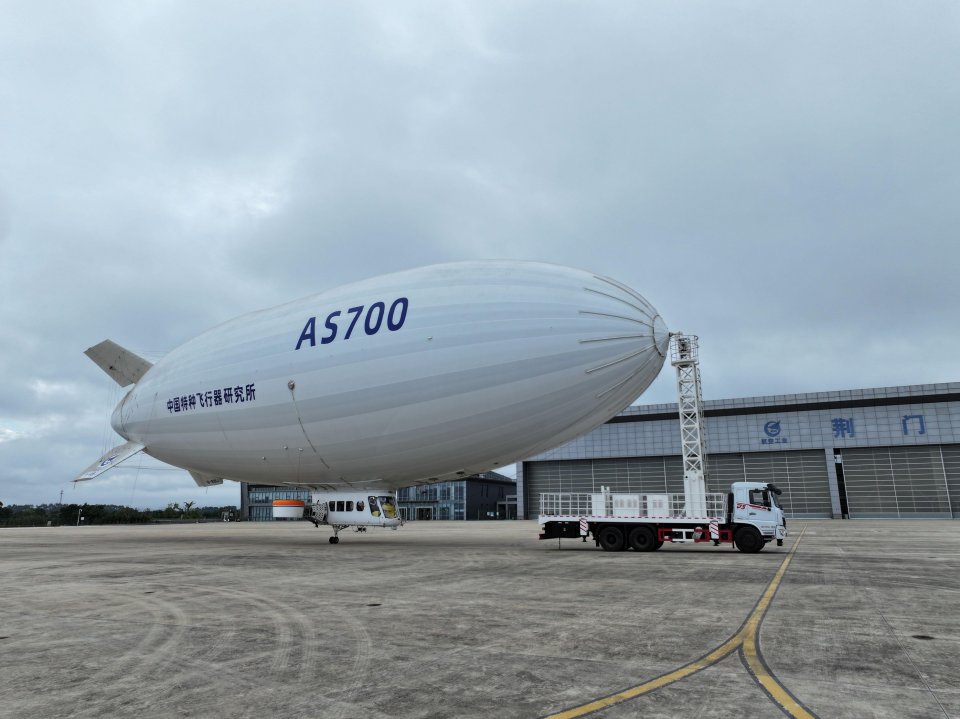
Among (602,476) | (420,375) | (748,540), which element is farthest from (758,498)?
(602,476)

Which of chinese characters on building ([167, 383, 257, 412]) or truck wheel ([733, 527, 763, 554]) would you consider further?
chinese characters on building ([167, 383, 257, 412])

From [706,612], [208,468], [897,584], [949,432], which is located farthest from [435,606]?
[949,432]

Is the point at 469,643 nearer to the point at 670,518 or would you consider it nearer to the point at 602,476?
the point at 670,518

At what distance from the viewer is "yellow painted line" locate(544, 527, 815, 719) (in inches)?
193

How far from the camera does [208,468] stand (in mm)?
27047

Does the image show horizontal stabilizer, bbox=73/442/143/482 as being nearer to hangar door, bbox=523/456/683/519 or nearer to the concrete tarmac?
the concrete tarmac

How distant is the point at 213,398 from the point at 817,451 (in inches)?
2829

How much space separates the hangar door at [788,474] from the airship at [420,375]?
57.2 meters

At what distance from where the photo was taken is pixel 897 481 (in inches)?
2719

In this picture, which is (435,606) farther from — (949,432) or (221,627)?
Answer: (949,432)

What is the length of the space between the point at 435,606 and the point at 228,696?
5.01 m

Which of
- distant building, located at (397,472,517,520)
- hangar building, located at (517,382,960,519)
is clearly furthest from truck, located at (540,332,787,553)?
distant building, located at (397,472,517,520)

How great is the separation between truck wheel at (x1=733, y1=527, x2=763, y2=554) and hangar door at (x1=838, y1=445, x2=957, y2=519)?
193ft

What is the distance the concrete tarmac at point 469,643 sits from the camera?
17.2 ft
